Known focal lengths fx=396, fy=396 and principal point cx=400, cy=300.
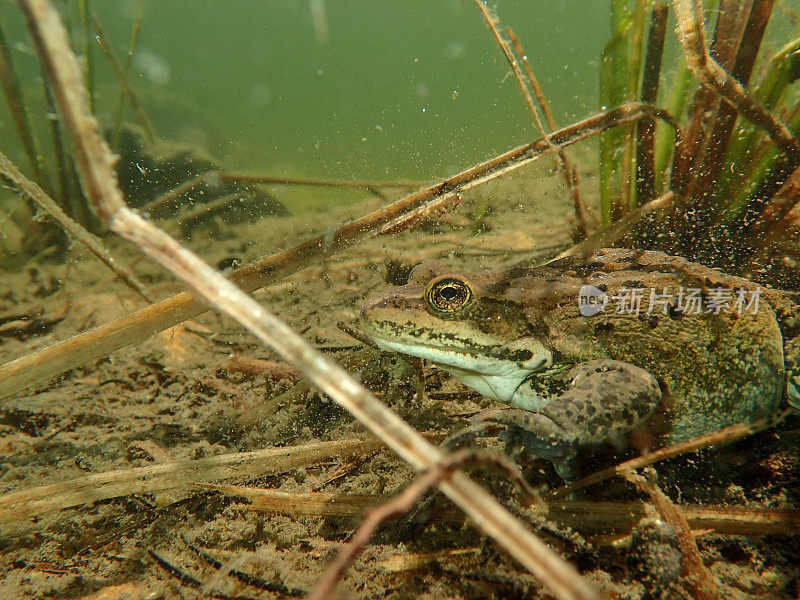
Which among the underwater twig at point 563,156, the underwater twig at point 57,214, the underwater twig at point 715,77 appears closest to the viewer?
the underwater twig at point 715,77

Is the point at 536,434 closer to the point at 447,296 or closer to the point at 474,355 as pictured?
the point at 474,355

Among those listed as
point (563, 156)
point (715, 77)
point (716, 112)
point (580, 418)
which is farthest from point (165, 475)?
point (716, 112)

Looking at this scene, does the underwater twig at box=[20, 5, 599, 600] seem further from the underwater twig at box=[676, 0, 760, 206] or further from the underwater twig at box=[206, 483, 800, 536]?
the underwater twig at box=[676, 0, 760, 206]

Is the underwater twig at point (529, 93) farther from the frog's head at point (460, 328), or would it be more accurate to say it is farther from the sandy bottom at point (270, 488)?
the sandy bottom at point (270, 488)

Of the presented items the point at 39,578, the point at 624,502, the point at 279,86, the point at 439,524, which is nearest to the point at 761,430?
the point at 624,502

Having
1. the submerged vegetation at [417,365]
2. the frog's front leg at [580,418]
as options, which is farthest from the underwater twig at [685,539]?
the frog's front leg at [580,418]

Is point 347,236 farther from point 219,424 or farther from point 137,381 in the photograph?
point 137,381
